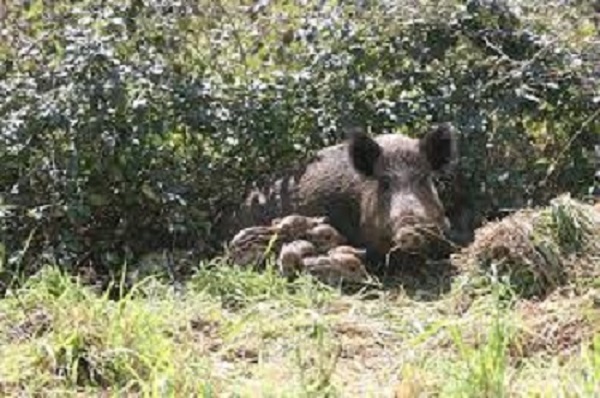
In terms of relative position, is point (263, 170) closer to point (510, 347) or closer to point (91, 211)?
point (91, 211)

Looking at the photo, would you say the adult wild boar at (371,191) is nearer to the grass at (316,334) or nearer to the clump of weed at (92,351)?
the grass at (316,334)

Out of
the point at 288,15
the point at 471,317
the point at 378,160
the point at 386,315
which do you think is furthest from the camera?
the point at 288,15

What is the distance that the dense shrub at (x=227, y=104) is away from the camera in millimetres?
7859

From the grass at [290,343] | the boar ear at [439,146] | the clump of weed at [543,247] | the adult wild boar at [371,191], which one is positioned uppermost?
the boar ear at [439,146]

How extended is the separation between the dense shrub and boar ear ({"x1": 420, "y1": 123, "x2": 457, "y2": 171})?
0.34m

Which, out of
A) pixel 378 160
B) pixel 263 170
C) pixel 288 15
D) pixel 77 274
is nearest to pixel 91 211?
pixel 77 274

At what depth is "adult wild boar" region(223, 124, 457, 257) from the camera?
7.74 meters

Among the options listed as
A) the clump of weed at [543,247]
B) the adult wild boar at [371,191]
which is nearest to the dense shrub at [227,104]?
the adult wild boar at [371,191]

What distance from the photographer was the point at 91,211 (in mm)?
7898

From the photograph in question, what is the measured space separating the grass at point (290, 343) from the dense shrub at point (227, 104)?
3.37ft

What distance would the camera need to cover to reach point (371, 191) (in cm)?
809

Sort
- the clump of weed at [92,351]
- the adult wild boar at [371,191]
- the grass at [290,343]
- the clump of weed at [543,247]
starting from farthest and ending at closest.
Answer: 1. the adult wild boar at [371,191]
2. the clump of weed at [543,247]
3. the clump of weed at [92,351]
4. the grass at [290,343]

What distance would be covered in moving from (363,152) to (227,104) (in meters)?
0.93

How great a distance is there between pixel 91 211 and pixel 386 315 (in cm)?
208
